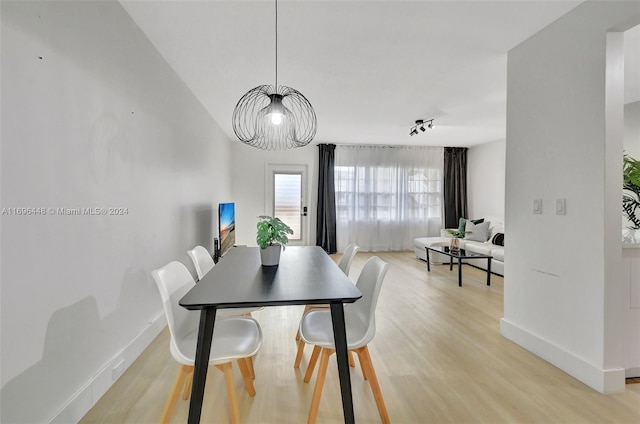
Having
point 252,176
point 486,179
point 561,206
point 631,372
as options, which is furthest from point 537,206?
point 252,176

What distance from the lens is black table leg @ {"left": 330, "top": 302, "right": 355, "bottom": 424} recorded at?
1419 millimetres

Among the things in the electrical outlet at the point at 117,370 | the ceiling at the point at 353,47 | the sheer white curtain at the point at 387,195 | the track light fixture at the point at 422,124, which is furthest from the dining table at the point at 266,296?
the sheer white curtain at the point at 387,195

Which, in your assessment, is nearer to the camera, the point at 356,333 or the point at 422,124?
the point at 356,333

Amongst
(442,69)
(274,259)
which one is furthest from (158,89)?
(442,69)

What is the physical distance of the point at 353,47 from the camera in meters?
2.51

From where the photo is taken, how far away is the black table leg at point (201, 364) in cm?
134

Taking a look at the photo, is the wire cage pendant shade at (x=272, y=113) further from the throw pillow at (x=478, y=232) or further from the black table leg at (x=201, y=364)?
the throw pillow at (x=478, y=232)

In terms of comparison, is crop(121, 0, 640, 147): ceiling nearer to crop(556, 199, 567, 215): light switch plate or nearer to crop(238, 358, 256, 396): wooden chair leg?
crop(556, 199, 567, 215): light switch plate

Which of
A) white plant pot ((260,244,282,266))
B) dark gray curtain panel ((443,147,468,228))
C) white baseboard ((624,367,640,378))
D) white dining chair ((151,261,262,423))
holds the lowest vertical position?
white baseboard ((624,367,640,378))

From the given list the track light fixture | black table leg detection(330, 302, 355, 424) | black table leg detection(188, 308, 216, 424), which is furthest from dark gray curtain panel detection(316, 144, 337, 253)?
black table leg detection(188, 308, 216, 424)

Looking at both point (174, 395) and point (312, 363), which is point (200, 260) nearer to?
point (174, 395)

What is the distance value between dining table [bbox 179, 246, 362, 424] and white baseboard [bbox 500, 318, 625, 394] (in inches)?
65.5

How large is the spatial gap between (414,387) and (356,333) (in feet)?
2.15

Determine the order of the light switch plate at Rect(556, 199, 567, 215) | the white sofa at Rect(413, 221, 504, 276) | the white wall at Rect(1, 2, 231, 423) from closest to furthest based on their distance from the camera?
the white wall at Rect(1, 2, 231, 423), the light switch plate at Rect(556, 199, 567, 215), the white sofa at Rect(413, 221, 504, 276)
